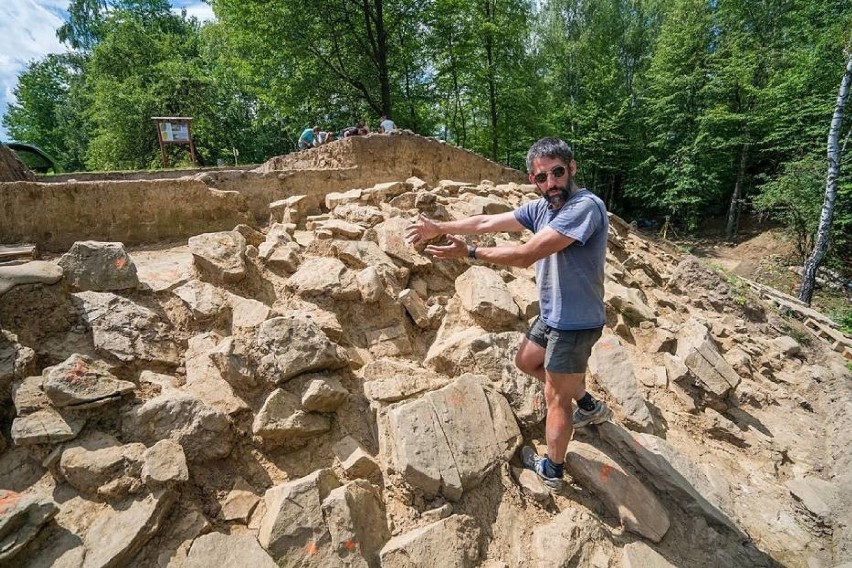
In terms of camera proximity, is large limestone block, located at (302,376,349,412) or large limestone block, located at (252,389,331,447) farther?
large limestone block, located at (302,376,349,412)

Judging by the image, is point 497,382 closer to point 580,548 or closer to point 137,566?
point 580,548

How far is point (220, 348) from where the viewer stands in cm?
250

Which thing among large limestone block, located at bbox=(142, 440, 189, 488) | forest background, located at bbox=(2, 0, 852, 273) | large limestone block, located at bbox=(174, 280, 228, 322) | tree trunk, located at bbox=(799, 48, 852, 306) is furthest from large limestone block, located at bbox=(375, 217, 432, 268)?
tree trunk, located at bbox=(799, 48, 852, 306)

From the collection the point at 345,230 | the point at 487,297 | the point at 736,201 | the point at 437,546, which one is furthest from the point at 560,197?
the point at 736,201

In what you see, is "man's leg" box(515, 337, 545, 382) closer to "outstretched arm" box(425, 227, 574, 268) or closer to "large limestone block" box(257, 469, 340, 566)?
"outstretched arm" box(425, 227, 574, 268)

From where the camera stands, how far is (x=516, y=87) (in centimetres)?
1786

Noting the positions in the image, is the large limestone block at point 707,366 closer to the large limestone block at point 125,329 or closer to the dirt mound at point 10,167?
the large limestone block at point 125,329

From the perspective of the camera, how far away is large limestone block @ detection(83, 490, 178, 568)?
1635 mm

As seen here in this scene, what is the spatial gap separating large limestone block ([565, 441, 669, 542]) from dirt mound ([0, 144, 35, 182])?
7586mm

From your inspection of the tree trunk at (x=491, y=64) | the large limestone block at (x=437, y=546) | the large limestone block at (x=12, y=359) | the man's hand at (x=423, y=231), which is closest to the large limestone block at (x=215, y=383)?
the large limestone block at (x=12, y=359)

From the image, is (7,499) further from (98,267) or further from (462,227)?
(462,227)

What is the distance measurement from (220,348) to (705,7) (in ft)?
84.2

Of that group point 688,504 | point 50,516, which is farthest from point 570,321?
point 50,516

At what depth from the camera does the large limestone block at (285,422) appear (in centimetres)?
221
